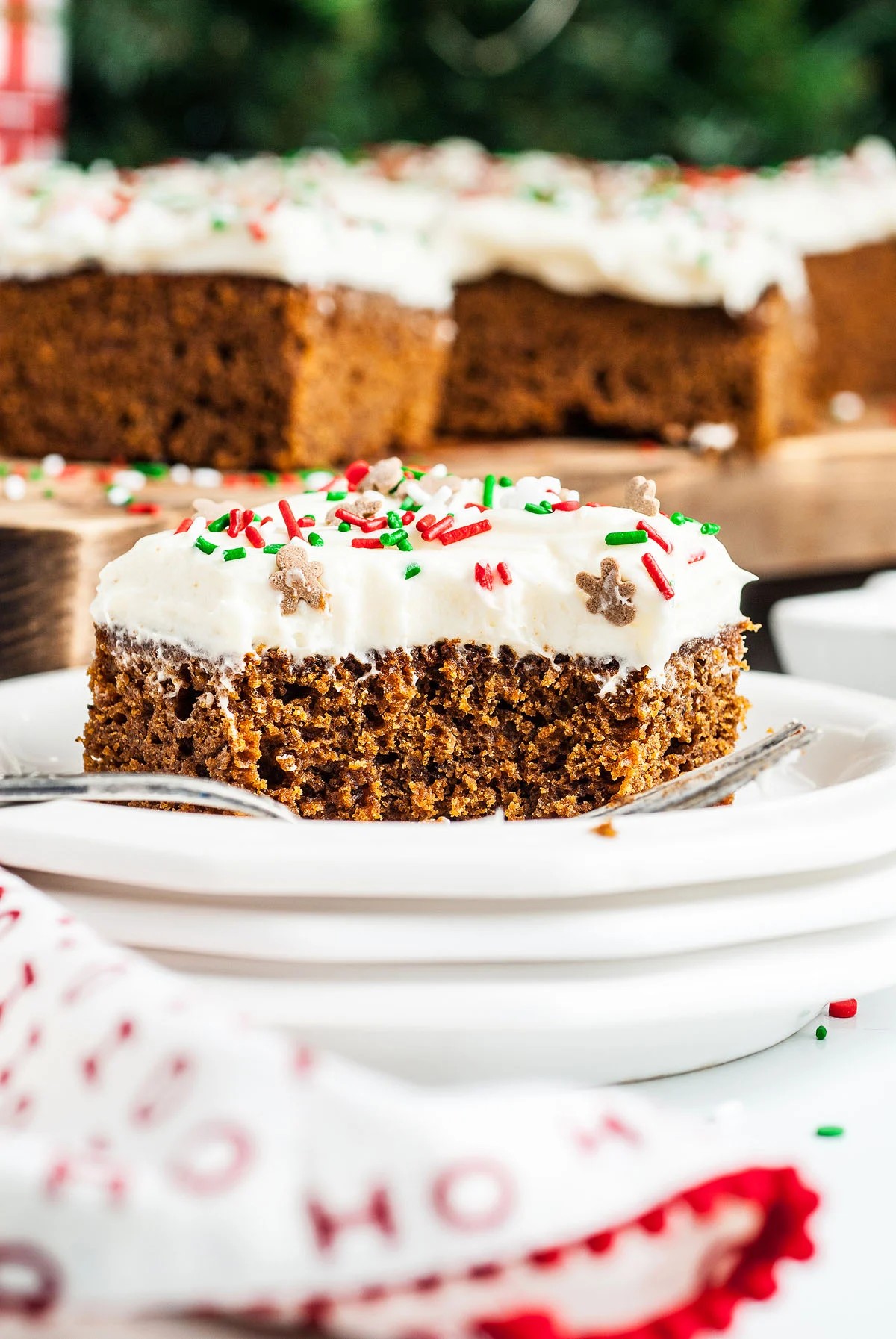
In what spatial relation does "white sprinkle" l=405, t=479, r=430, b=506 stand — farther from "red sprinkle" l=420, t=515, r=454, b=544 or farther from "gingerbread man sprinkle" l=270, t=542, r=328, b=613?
"gingerbread man sprinkle" l=270, t=542, r=328, b=613

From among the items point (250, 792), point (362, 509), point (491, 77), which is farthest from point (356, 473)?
point (491, 77)

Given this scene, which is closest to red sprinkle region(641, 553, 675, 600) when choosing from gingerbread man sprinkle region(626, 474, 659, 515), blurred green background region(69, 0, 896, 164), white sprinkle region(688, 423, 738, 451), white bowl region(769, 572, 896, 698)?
gingerbread man sprinkle region(626, 474, 659, 515)

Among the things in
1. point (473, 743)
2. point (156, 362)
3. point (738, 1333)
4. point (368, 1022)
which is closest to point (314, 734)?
point (473, 743)

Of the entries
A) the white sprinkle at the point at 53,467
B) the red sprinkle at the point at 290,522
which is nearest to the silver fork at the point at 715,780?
the red sprinkle at the point at 290,522

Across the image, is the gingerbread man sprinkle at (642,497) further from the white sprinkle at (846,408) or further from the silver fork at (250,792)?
the white sprinkle at (846,408)

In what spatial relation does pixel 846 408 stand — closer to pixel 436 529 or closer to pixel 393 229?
pixel 393 229

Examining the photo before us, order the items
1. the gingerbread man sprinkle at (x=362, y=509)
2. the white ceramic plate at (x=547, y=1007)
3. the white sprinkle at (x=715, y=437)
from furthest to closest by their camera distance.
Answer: the white sprinkle at (x=715, y=437) → the gingerbread man sprinkle at (x=362, y=509) → the white ceramic plate at (x=547, y=1007)

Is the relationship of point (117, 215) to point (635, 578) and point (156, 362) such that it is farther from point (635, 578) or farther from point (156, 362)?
point (635, 578)
